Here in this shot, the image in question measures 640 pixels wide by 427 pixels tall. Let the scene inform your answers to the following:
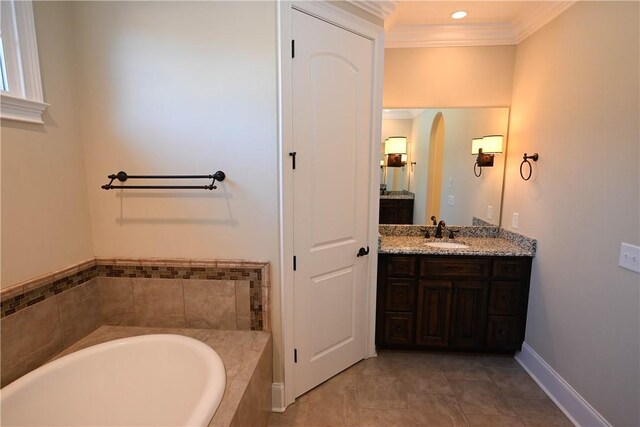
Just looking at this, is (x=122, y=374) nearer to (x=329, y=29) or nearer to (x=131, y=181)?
(x=131, y=181)

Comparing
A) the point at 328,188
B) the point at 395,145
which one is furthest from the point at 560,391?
the point at 395,145

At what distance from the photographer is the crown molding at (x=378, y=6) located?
1897mm

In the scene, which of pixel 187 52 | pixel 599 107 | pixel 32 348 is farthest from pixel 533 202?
pixel 32 348

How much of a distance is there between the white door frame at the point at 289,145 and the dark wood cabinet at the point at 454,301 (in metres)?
0.39

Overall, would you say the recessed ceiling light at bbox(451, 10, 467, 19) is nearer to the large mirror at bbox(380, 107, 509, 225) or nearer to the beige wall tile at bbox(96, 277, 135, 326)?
the large mirror at bbox(380, 107, 509, 225)

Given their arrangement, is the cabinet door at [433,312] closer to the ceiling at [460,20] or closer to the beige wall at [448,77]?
the beige wall at [448,77]

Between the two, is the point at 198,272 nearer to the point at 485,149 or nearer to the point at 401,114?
the point at 401,114

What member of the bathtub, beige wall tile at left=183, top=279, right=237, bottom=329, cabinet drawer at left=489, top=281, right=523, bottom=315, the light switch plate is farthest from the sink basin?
the bathtub

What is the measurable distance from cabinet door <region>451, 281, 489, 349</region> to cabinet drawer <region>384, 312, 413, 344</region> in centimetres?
34

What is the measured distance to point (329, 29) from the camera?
5.95ft

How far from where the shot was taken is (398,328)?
7.94ft

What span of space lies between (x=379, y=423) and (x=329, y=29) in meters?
2.39

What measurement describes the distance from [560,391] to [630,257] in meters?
1.02

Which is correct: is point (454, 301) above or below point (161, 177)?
below
